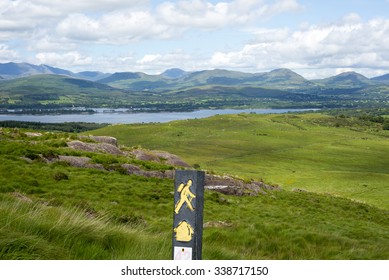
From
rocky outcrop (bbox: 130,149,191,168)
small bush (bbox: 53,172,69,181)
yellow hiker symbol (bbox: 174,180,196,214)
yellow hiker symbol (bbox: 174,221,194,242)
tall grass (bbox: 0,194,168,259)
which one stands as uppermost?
yellow hiker symbol (bbox: 174,180,196,214)

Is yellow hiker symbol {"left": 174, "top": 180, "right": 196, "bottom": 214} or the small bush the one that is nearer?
yellow hiker symbol {"left": 174, "top": 180, "right": 196, "bottom": 214}

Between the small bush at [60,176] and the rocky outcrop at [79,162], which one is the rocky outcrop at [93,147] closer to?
the rocky outcrop at [79,162]

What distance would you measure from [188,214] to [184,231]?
26cm

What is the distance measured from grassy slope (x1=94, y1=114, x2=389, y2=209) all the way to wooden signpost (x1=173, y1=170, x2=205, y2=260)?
5611 centimetres

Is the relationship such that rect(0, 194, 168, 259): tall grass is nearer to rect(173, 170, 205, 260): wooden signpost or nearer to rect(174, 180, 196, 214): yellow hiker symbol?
rect(173, 170, 205, 260): wooden signpost

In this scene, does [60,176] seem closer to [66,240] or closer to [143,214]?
[143,214]

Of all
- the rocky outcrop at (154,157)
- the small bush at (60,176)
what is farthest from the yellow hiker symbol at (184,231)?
the rocky outcrop at (154,157)

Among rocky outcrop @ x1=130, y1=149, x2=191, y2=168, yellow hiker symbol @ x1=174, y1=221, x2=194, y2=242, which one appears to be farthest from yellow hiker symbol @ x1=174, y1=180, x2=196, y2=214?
rocky outcrop @ x1=130, y1=149, x2=191, y2=168

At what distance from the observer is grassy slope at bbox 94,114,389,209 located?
75.2 m

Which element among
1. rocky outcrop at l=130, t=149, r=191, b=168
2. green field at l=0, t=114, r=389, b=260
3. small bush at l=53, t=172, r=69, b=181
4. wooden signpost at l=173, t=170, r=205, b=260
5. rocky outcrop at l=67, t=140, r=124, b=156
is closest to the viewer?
wooden signpost at l=173, t=170, r=205, b=260

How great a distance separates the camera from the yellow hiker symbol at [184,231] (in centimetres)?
617
